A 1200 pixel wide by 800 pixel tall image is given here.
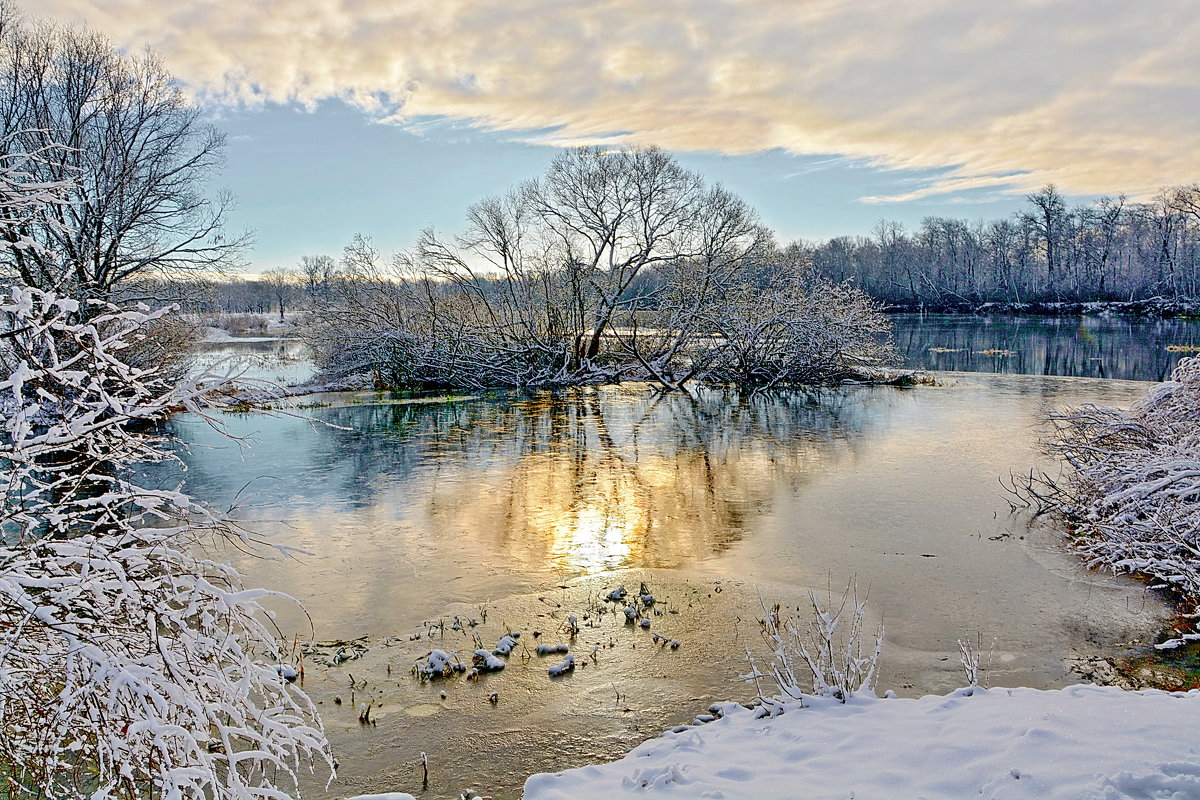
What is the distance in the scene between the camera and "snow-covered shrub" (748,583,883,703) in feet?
18.4

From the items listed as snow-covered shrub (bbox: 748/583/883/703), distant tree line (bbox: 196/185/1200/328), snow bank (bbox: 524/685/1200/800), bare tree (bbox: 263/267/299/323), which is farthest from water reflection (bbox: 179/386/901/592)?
bare tree (bbox: 263/267/299/323)

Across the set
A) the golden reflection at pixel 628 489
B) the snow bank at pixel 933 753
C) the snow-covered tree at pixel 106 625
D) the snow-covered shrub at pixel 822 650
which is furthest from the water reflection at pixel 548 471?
the snow-covered tree at pixel 106 625

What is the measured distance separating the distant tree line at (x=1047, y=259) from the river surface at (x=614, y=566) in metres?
51.6

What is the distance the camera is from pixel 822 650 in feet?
19.1

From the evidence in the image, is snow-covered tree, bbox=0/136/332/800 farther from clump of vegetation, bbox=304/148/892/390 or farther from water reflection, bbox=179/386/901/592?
clump of vegetation, bbox=304/148/892/390

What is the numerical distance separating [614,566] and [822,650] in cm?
392

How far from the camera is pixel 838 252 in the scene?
106 m

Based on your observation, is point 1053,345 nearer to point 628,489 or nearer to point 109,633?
→ point 628,489

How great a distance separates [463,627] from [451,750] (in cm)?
207

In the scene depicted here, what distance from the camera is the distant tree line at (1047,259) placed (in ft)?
231

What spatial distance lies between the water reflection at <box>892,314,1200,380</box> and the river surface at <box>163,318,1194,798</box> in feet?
43.0

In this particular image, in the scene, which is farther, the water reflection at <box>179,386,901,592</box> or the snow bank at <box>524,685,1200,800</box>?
the water reflection at <box>179,386,901,592</box>

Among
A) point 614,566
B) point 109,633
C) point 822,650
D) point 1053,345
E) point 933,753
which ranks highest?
point 1053,345

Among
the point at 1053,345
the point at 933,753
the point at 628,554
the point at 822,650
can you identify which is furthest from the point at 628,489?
the point at 1053,345
